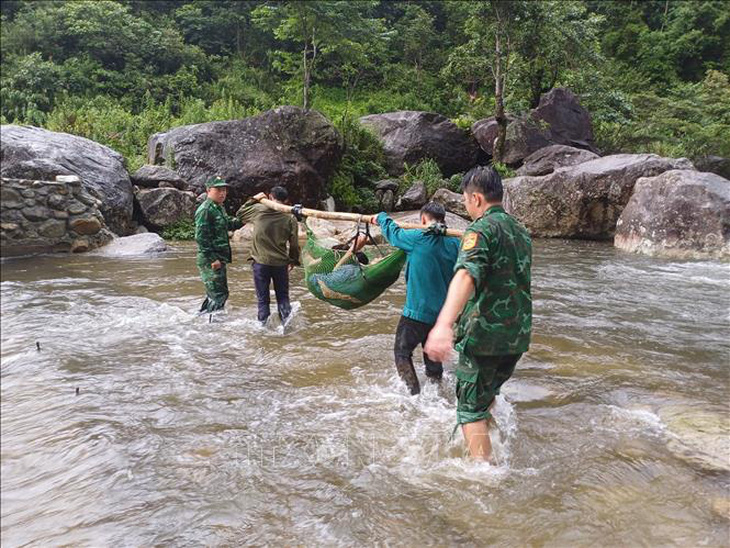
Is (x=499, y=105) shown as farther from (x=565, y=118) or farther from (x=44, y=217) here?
(x=44, y=217)

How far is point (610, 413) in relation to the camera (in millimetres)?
3820

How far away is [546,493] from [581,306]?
4650mm

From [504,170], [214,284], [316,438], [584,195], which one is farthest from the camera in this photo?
[504,170]

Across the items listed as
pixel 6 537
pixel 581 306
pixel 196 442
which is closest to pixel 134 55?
pixel 581 306

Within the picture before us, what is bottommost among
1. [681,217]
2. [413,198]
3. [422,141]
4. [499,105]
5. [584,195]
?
[681,217]

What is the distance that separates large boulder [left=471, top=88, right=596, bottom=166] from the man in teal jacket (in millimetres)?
14884

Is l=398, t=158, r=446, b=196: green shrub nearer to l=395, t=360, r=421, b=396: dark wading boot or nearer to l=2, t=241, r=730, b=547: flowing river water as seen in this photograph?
l=2, t=241, r=730, b=547: flowing river water

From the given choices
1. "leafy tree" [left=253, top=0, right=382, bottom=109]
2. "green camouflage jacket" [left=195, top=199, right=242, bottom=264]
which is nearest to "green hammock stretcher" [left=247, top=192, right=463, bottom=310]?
"green camouflage jacket" [left=195, top=199, right=242, bottom=264]

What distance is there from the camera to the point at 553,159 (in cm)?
1591

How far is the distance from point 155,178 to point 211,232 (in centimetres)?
739

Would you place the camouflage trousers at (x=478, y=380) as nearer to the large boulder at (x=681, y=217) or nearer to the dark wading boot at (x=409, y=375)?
the dark wading boot at (x=409, y=375)

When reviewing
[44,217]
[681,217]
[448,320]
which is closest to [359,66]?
Answer: [681,217]

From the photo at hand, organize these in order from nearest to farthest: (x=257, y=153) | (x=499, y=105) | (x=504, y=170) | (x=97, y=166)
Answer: (x=97, y=166), (x=257, y=153), (x=499, y=105), (x=504, y=170)

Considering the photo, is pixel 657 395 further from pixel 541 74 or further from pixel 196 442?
pixel 541 74
